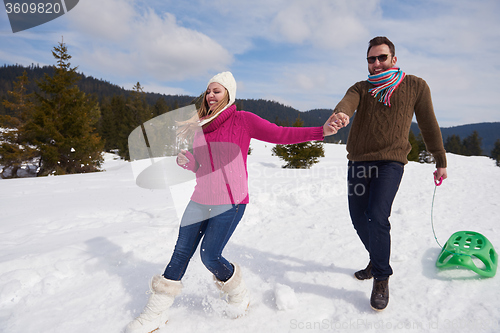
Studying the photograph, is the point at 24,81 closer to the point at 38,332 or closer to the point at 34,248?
the point at 34,248

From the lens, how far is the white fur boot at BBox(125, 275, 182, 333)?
213 cm

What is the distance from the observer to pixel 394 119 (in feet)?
8.02

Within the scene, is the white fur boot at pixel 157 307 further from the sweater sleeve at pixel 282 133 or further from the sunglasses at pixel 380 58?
the sunglasses at pixel 380 58

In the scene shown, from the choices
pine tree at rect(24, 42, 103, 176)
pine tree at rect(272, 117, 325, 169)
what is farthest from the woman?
pine tree at rect(24, 42, 103, 176)

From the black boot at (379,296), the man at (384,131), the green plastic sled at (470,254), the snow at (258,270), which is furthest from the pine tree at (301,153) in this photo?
the black boot at (379,296)

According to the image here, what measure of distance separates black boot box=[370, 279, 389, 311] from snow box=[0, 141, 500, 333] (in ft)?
0.25

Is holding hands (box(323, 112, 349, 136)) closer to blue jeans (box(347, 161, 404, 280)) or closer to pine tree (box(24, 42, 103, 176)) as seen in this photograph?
blue jeans (box(347, 161, 404, 280))

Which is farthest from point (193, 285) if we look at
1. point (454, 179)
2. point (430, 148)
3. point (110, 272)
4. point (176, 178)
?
point (454, 179)

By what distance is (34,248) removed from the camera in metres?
3.53

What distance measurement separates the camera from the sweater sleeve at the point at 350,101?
91.5 inches

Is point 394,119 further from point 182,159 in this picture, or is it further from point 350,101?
point 182,159

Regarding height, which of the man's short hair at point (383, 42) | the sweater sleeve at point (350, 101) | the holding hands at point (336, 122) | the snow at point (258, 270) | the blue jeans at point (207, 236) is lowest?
the snow at point (258, 270)

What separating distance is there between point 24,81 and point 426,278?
2937 cm

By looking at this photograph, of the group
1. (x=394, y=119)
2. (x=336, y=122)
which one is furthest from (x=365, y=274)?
(x=336, y=122)
